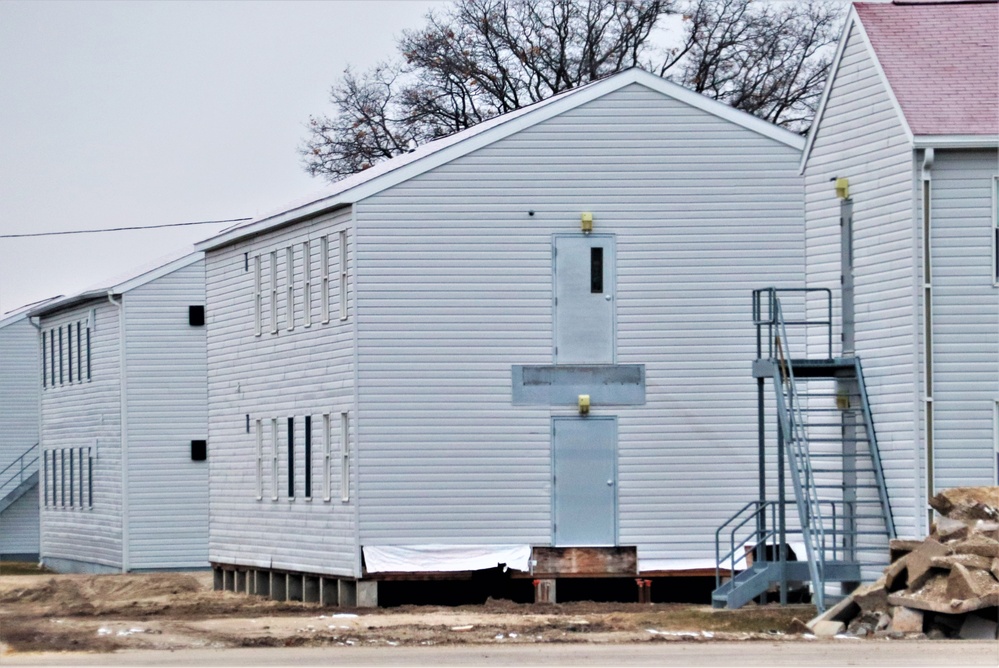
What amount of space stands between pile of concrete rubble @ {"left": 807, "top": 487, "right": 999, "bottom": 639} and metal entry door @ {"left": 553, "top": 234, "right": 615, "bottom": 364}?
8100 millimetres

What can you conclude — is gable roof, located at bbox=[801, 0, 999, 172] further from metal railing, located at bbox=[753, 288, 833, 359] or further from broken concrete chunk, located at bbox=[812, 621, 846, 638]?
broken concrete chunk, located at bbox=[812, 621, 846, 638]

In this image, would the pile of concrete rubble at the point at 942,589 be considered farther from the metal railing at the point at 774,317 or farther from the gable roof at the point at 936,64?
the gable roof at the point at 936,64

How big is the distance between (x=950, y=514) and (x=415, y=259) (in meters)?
10.4

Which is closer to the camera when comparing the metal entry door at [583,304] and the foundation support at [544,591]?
the foundation support at [544,591]

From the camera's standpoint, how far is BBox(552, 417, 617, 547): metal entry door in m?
31.5

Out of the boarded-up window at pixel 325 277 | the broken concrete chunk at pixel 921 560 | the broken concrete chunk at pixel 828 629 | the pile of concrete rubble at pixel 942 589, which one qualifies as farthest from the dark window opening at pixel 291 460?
the broken concrete chunk at pixel 921 560

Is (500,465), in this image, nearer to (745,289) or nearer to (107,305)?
(745,289)

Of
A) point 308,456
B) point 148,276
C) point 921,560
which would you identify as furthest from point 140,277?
point 921,560

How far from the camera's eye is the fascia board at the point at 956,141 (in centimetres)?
2639

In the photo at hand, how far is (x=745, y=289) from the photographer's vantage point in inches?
1249

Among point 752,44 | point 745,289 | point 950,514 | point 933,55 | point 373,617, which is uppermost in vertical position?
point 752,44

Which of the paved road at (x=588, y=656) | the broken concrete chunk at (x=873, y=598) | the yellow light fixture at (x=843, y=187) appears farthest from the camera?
the yellow light fixture at (x=843, y=187)

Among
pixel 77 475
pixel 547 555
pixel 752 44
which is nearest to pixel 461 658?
pixel 547 555

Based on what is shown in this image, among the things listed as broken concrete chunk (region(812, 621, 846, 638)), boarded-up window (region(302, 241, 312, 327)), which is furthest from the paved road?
boarded-up window (region(302, 241, 312, 327))
